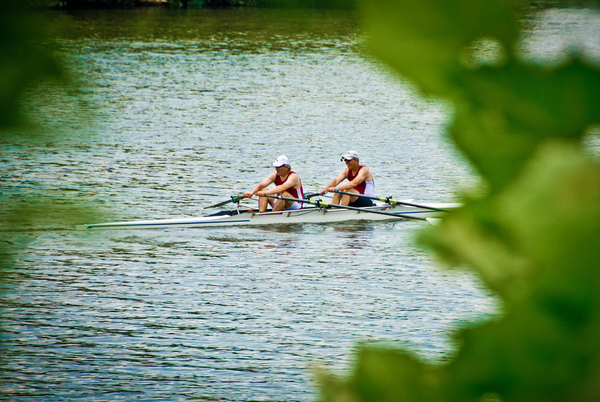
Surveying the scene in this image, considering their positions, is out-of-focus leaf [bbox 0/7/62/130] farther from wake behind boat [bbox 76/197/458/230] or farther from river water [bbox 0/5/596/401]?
wake behind boat [bbox 76/197/458/230]

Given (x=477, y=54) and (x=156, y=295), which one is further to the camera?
(x=156, y=295)

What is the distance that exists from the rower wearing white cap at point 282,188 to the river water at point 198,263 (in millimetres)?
631

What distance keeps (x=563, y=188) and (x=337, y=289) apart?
554 inches

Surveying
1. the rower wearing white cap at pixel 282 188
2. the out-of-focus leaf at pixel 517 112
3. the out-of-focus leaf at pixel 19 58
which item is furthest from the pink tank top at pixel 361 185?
the out-of-focus leaf at pixel 517 112

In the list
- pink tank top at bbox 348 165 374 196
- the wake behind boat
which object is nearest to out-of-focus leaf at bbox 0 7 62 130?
the wake behind boat

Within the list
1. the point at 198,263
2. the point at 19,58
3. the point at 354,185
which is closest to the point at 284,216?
the point at 354,185

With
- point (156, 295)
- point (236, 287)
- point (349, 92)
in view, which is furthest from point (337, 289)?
point (349, 92)

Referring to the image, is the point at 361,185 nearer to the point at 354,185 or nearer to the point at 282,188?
the point at 354,185

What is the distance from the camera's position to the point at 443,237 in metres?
0.58

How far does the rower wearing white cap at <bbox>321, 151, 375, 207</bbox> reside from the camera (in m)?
18.3

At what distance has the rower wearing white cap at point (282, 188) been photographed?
17922 mm

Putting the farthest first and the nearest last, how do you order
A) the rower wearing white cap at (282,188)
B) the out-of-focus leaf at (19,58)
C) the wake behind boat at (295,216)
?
the wake behind boat at (295,216)
the rower wearing white cap at (282,188)
the out-of-focus leaf at (19,58)

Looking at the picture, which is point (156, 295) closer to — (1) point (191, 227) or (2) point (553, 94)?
(1) point (191, 227)

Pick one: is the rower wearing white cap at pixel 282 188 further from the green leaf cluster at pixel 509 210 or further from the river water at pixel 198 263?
the green leaf cluster at pixel 509 210
